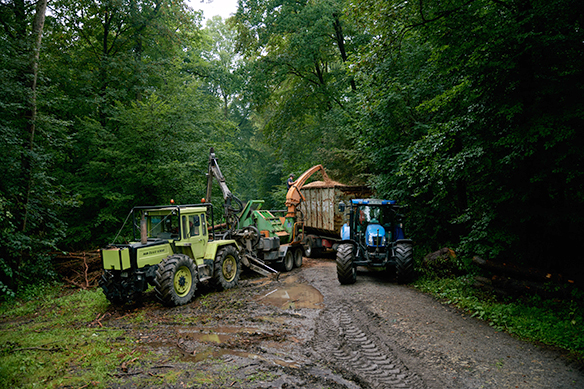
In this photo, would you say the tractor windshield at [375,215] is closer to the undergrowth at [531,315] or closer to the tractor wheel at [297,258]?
the undergrowth at [531,315]

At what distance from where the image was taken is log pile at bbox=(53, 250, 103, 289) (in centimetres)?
1042

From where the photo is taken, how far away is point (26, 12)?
34.1 feet

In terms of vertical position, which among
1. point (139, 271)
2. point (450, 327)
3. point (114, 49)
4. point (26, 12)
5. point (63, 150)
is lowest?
point (450, 327)

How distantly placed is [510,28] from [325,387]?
6658 mm

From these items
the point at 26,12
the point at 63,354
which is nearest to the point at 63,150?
the point at 26,12

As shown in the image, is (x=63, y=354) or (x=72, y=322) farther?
(x=72, y=322)

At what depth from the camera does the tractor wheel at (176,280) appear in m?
7.36

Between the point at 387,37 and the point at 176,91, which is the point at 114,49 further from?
the point at 387,37

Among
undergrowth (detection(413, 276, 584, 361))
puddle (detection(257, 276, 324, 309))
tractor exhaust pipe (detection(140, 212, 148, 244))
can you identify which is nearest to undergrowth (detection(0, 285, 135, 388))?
tractor exhaust pipe (detection(140, 212, 148, 244))

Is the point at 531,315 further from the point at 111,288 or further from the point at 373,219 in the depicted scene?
the point at 111,288

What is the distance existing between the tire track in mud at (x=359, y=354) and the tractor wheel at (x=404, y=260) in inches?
109

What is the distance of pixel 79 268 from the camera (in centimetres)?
1109

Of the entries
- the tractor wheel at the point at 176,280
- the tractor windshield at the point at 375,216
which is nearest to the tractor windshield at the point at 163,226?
the tractor wheel at the point at 176,280

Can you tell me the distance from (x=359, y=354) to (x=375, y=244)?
4644 mm
